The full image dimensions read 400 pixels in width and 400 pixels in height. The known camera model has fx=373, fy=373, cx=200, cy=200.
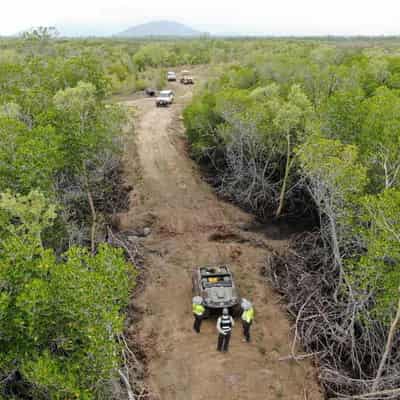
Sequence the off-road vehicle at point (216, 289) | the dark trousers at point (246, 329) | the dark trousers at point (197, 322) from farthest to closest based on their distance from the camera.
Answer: the off-road vehicle at point (216, 289) < the dark trousers at point (197, 322) < the dark trousers at point (246, 329)

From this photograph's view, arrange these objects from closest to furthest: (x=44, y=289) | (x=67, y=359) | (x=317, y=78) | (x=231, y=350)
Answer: (x=44, y=289), (x=67, y=359), (x=231, y=350), (x=317, y=78)

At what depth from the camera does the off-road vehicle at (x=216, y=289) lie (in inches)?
554

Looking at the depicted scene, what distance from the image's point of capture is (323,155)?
1423cm

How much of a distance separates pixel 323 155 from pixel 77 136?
10171mm

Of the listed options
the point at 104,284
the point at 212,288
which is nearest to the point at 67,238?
the point at 212,288

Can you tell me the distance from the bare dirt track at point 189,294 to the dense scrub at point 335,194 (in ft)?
3.53

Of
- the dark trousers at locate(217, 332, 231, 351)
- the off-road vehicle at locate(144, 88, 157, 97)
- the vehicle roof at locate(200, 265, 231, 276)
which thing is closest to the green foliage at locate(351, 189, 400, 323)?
the dark trousers at locate(217, 332, 231, 351)

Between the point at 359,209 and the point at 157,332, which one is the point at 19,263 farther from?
the point at 359,209

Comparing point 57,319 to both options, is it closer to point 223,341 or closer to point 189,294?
point 223,341

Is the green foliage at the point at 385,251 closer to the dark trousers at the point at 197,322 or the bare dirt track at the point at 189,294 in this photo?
the bare dirt track at the point at 189,294

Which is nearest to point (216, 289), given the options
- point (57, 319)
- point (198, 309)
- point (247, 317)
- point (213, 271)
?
point (213, 271)

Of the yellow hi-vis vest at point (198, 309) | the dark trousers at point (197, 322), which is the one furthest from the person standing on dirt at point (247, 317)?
the dark trousers at point (197, 322)

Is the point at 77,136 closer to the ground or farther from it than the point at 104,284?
farther from it

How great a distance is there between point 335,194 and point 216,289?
A: 5744mm
